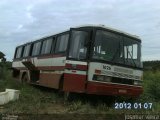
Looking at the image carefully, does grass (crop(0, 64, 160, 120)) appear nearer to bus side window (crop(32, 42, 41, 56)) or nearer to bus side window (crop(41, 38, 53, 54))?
bus side window (crop(41, 38, 53, 54))

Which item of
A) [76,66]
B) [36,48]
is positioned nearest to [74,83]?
[76,66]

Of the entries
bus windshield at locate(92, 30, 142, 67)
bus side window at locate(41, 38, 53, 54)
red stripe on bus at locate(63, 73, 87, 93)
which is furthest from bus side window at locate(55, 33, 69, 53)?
bus windshield at locate(92, 30, 142, 67)

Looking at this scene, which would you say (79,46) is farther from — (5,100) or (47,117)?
(47,117)

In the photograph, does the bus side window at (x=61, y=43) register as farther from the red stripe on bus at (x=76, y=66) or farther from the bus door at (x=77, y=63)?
the red stripe on bus at (x=76, y=66)

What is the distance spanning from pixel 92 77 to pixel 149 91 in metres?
5.39

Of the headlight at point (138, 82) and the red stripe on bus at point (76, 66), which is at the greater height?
the red stripe on bus at point (76, 66)

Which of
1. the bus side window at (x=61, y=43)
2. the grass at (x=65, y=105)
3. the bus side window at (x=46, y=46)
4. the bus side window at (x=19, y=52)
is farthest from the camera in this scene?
the bus side window at (x=19, y=52)

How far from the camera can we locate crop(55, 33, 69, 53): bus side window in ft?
53.4

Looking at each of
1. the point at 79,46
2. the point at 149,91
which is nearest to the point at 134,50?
the point at 79,46

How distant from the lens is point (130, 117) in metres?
9.32

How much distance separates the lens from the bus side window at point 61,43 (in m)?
16.3

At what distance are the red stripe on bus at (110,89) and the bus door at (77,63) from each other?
13.6 inches

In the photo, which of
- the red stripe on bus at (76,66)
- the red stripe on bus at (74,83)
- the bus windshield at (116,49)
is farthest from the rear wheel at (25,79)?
the bus windshield at (116,49)

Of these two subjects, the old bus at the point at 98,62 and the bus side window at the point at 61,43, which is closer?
the old bus at the point at 98,62
